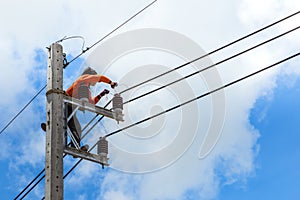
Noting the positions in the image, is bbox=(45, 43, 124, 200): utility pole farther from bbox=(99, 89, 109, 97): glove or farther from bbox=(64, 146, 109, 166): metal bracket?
bbox=(99, 89, 109, 97): glove

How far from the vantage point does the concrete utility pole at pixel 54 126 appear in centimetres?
1132

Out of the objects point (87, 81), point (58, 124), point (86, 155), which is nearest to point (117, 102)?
point (87, 81)

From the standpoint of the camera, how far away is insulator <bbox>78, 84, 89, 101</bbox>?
12.5 meters

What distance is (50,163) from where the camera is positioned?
452 inches

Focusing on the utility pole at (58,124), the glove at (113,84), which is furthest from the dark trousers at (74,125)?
the glove at (113,84)

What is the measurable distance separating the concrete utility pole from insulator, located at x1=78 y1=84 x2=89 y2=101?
40cm

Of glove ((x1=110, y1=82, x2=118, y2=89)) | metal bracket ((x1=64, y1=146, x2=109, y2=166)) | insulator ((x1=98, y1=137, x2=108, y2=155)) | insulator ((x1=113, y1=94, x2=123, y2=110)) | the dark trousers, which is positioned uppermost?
glove ((x1=110, y1=82, x2=118, y2=89))

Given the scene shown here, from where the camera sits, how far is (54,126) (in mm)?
11836

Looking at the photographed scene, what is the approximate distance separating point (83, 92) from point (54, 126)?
102cm

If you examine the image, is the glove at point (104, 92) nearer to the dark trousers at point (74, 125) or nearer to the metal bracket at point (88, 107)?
the metal bracket at point (88, 107)

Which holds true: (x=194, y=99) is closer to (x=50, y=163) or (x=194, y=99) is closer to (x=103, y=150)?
(x=103, y=150)

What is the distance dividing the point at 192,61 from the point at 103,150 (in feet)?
7.02

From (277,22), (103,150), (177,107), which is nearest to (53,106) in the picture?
(103,150)

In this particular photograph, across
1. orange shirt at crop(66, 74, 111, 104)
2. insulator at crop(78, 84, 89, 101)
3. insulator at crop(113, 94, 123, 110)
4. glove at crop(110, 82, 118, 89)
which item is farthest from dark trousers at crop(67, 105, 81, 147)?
glove at crop(110, 82, 118, 89)
